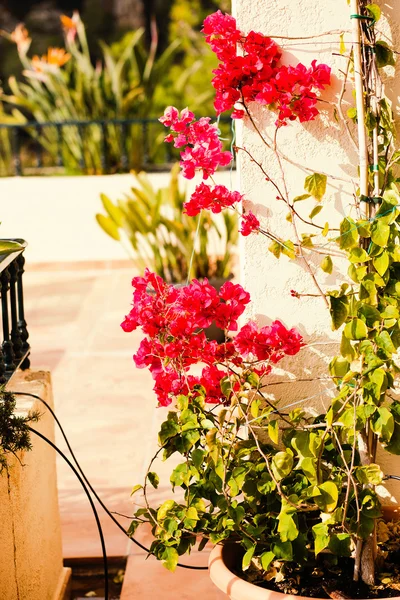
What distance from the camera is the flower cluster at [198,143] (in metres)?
2.37

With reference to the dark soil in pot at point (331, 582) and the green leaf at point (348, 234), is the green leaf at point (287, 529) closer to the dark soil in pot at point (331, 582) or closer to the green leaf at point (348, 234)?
the dark soil in pot at point (331, 582)

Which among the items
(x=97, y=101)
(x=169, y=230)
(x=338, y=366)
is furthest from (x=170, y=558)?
(x=97, y=101)

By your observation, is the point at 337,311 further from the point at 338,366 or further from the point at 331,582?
the point at 331,582

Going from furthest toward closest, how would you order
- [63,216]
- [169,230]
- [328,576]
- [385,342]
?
[63,216]
[169,230]
[328,576]
[385,342]

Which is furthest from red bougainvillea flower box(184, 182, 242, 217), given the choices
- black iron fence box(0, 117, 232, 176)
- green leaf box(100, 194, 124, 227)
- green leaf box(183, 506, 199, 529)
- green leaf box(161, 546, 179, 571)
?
black iron fence box(0, 117, 232, 176)

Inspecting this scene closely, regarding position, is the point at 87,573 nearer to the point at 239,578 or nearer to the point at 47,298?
the point at 239,578

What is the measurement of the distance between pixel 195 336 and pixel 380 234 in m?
0.53

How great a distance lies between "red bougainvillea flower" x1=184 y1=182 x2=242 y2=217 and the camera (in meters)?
2.38

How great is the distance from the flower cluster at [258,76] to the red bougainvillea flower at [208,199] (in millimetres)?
213

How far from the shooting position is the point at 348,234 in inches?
88.5

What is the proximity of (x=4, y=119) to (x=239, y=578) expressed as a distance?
7.85 m

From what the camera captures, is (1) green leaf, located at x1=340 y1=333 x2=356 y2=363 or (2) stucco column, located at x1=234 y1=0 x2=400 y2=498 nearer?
(1) green leaf, located at x1=340 y1=333 x2=356 y2=363

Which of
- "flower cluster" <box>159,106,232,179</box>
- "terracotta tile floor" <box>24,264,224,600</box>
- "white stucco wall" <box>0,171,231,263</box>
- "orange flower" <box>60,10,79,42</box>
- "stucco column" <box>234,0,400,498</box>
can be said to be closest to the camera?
"flower cluster" <box>159,106,232,179</box>

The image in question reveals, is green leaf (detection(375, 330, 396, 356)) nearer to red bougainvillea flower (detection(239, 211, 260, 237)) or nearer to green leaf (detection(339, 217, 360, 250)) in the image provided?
green leaf (detection(339, 217, 360, 250))
